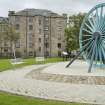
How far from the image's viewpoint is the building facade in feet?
310

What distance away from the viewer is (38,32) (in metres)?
95.1

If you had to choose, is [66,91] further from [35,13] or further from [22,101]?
[35,13]

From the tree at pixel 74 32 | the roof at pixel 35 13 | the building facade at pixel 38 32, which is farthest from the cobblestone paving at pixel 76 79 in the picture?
the roof at pixel 35 13

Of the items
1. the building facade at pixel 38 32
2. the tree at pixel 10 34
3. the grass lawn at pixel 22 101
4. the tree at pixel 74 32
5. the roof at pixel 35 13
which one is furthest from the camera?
the roof at pixel 35 13

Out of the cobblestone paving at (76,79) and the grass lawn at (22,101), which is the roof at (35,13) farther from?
the grass lawn at (22,101)

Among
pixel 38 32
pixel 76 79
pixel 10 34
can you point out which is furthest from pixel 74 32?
pixel 76 79

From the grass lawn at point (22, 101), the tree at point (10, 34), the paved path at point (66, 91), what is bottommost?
the paved path at point (66, 91)

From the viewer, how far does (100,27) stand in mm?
30578

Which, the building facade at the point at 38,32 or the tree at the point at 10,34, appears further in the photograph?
the building facade at the point at 38,32

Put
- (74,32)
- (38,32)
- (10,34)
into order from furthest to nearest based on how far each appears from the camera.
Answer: (38,32), (10,34), (74,32)

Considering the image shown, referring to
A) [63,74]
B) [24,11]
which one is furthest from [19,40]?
[63,74]

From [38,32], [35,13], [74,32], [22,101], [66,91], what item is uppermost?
[35,13]

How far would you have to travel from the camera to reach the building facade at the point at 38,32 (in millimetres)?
94500

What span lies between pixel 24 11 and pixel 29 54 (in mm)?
12629
